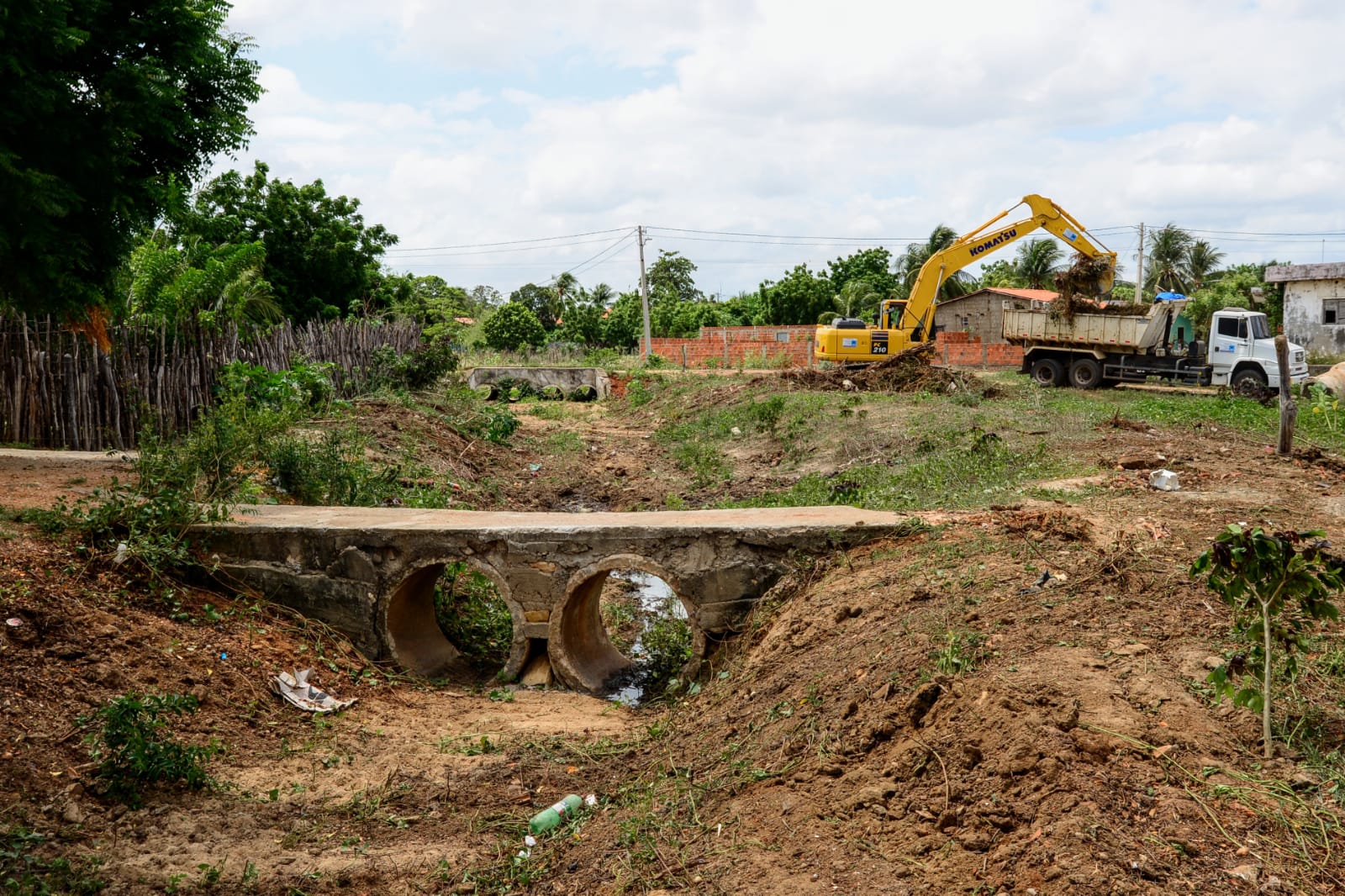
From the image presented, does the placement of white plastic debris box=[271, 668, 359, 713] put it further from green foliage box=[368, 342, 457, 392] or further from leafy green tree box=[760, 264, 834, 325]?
leafy green tree box=[760, 264, 834, 325]

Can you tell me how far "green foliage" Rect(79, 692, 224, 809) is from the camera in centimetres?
527

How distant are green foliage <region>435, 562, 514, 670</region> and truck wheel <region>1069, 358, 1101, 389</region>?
1589 cm

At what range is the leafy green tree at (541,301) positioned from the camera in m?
51.6

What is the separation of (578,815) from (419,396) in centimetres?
1492

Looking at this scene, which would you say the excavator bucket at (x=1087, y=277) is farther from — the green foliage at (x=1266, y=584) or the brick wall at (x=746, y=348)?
the green foliage at (x=1266, y=584)

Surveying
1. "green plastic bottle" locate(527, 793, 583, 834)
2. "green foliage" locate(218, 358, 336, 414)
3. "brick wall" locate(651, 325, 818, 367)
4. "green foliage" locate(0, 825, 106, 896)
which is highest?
"brick wall" locate(651, 325, 818, 367)

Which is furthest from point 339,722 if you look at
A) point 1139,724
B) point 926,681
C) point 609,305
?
point 609,305

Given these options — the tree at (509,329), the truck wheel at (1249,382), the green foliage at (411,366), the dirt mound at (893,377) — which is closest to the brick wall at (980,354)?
the dirt mound at (893,377)

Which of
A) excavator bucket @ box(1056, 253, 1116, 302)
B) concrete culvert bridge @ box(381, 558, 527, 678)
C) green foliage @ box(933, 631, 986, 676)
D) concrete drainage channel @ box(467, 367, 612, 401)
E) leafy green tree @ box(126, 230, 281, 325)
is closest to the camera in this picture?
green foliage @ box(933, 631, 986, 676)

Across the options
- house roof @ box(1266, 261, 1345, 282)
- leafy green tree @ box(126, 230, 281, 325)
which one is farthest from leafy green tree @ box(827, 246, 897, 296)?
leafy green tree @ box(126, 230, 281, 325)

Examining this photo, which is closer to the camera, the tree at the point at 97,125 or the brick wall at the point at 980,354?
the tree at the point at 97,125

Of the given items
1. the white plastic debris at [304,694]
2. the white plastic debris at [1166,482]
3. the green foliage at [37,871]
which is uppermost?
the white plastic debris at [1166,482]

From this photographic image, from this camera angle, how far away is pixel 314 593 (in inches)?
317

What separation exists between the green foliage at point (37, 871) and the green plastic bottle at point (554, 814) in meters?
1.91
